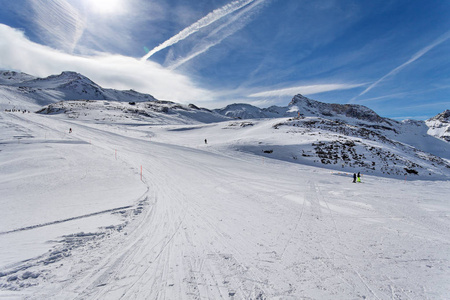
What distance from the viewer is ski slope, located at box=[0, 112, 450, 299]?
3689mm

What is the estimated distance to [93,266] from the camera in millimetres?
4180

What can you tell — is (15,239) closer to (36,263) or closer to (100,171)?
(36,263)

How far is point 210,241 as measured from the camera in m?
5.50

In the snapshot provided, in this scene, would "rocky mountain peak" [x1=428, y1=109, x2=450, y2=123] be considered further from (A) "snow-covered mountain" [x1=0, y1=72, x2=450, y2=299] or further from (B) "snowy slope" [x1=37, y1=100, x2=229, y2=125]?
(A) "snow-covered mountain" [x1=0, y1=72, x2=450, y2=299]

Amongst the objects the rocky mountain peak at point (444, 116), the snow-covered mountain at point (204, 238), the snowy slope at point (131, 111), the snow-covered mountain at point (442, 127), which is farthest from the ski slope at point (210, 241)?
the rocky mountain peak at point (444, 116)

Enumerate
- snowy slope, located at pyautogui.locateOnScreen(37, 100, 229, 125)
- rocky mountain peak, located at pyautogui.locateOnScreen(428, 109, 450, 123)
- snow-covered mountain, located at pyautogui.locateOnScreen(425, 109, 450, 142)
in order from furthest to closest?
rocky mountain peak, located at pyautogui.locateOnScreen(428, 109, 450, 123) → snow-covered mountain, located at pyautogui.locateOnScreen(425, 109, 450, 142) → snowy slope, located at pyautogui.locateOnScreen(37, 100, 229, 125)

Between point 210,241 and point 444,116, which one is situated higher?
point 444,116

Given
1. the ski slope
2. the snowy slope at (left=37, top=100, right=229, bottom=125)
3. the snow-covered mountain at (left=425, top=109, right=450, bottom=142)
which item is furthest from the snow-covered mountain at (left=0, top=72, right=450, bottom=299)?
the snow-covered mountain at (left=425, top=109, right=450, bottom=142)

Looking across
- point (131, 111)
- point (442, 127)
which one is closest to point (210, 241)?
point (131, 111)

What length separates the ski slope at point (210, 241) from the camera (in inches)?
145

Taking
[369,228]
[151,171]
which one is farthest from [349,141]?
[151,171]

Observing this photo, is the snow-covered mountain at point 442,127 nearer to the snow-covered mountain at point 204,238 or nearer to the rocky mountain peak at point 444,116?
the rocky mountain peak at point 444,116

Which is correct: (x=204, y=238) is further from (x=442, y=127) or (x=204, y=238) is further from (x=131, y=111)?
(x=442, y=127)

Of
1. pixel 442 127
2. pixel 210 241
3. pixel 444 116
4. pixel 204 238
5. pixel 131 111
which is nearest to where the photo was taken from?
pixel 210 241
